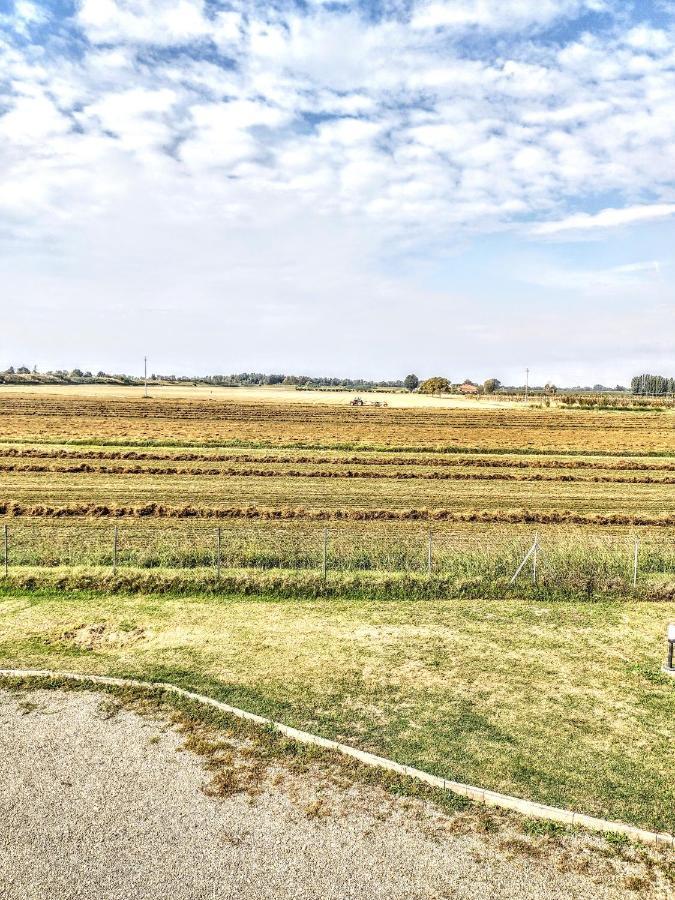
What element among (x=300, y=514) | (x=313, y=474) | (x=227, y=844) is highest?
(x=313, y=474)

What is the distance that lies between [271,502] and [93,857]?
2479 centimetres

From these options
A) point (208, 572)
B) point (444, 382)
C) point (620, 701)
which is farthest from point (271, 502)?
point (444, 382)

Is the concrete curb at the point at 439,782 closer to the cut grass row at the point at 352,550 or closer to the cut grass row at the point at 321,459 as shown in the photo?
the cut grass row at the point at 352,550

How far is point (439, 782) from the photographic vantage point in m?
11.0

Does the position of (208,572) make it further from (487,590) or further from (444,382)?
(444,382)

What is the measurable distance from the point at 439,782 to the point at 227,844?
136 inches

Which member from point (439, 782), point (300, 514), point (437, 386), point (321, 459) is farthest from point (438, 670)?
point (437, 386)

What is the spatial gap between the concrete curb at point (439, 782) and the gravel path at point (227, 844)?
26.5 inches

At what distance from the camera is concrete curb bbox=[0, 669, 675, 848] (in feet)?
32.3

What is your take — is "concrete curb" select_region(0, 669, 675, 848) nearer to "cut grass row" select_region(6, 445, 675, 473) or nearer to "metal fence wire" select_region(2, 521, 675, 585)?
→ "metal fence wire" select_region(2, 521, 675, 585)

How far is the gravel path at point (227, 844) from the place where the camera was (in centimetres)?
873

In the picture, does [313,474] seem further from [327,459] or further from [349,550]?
[349,550]

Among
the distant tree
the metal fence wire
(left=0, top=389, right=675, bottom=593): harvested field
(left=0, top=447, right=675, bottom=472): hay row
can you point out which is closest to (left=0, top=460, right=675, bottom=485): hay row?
(left=0, top=389, right=675, bottom=593): harvested field

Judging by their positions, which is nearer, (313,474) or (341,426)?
(313,474)
